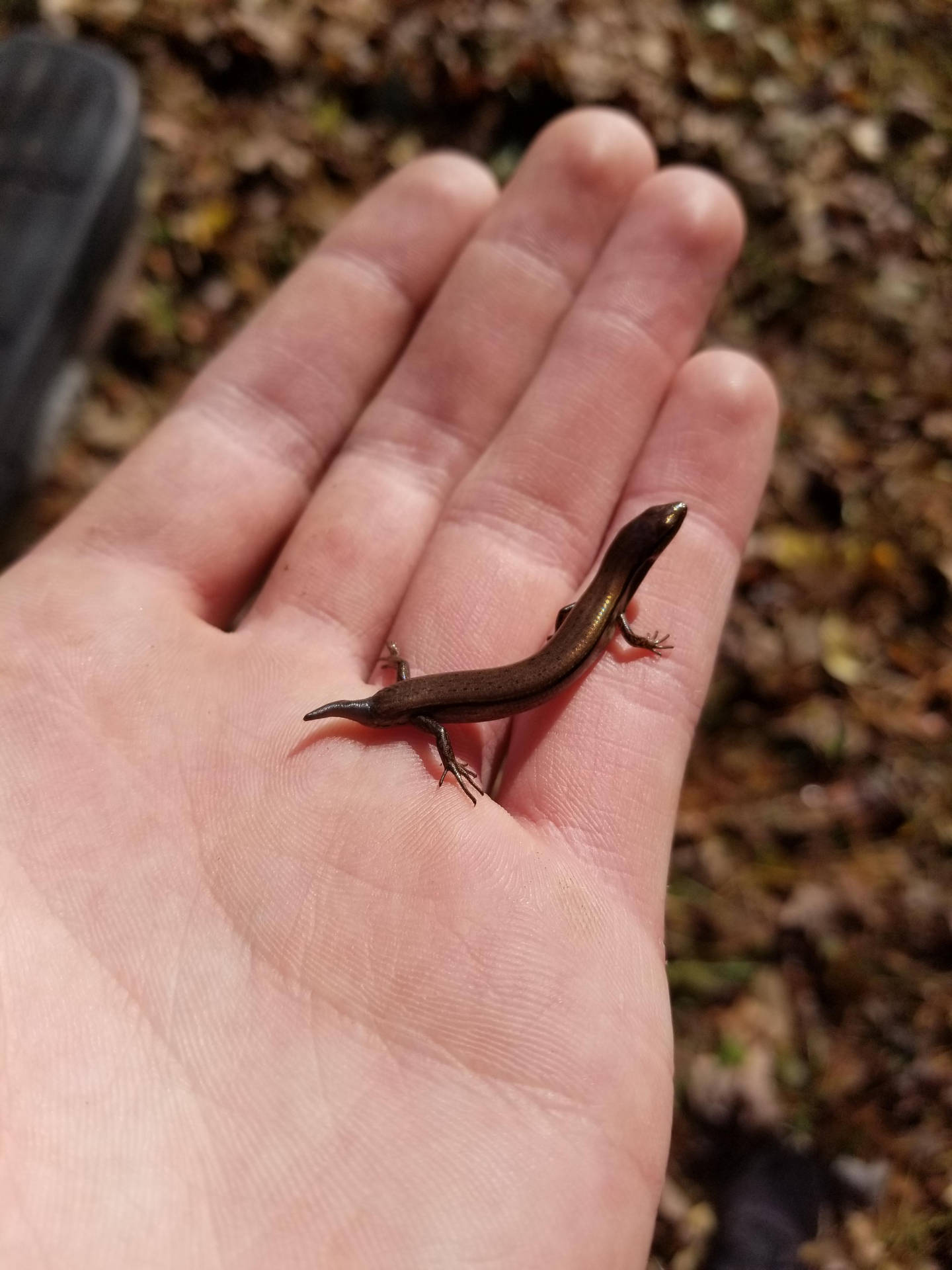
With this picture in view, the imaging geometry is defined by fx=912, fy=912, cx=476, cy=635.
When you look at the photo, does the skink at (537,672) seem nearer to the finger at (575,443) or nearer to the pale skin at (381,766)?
the pale skin at (381,766)

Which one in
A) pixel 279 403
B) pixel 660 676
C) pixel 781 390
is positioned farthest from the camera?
pixel 781 390

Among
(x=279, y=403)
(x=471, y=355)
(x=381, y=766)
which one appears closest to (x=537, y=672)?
(x=381, y=766)

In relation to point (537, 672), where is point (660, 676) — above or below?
above

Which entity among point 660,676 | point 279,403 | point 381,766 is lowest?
point 381,766

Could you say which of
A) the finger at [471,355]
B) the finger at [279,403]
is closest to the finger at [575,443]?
the finger at [471,355]

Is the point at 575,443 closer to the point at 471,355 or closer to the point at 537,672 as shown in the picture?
the point at 471,355

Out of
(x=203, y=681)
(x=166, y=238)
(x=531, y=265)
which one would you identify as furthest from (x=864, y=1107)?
(x=166, y=238)

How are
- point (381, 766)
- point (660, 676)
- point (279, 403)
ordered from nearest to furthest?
1. point (381, 766)
2. point (660, 676)
3. point (279, 403)
